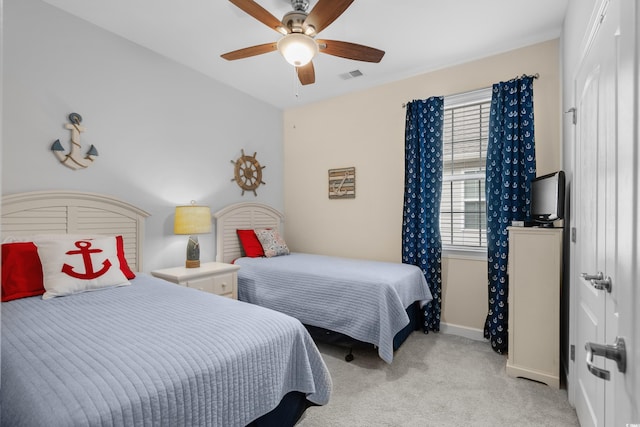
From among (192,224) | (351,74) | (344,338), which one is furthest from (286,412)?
(351,74)

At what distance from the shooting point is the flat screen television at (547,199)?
2.13 m

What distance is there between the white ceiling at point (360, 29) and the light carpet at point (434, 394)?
2.75 m

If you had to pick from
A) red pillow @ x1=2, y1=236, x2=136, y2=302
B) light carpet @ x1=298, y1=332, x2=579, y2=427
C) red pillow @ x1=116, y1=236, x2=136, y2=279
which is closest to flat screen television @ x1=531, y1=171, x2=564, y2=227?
light carpet @ x1=298, y1=332, x2=579, y2=427

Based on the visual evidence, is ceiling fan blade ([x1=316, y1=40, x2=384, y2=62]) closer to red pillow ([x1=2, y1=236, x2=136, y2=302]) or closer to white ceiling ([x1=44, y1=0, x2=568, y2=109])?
white ceiling ([x1=44, y1=0, x2=568, y2=109])

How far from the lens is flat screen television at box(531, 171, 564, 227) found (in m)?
2.13

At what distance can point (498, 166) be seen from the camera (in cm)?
291

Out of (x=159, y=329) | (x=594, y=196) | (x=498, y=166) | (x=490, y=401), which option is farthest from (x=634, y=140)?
(x=498, y=166)

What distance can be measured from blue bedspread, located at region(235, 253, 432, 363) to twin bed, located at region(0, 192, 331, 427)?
90cm

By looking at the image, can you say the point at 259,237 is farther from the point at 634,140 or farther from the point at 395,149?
the point at 634,140

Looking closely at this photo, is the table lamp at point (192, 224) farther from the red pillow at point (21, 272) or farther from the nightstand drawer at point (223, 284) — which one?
the red pillow at point (21, 272)

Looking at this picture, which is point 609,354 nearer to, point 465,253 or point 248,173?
point 465,253

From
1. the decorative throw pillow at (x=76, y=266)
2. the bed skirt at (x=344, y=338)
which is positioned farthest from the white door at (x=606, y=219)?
the decorative throw pillow at (x=76, y=266)

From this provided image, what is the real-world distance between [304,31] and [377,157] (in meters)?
1.81

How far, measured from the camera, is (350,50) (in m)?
2.32
